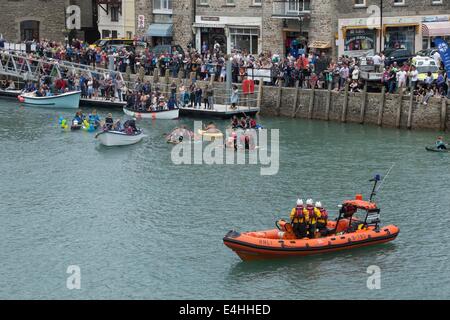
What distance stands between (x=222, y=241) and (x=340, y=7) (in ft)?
115

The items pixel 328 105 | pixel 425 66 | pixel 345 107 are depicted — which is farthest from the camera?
pixel 328 105

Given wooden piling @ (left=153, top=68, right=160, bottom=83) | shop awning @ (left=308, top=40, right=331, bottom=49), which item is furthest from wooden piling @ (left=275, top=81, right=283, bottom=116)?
wooden piling @ (left=153, top=68, right=160, bottom=83)

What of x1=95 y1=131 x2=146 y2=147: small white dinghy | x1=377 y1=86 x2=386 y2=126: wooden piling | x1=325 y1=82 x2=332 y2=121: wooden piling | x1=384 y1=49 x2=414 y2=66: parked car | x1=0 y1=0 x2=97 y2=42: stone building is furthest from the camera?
x1=0 y1=0 x2=97 y2=42: stone building

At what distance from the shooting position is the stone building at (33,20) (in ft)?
287

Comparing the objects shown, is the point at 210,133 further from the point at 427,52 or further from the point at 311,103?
the point at 427,52

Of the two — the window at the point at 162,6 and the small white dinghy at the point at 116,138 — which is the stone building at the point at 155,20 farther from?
the small white dinghy at the point at 116,138

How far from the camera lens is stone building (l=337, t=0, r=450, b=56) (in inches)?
2756

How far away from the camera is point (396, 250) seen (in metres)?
39.0

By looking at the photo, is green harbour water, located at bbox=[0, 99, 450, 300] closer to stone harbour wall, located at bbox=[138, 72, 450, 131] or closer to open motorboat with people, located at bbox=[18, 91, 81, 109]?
stone harbour wall, located at bbox=[138, 72, 450, 131]

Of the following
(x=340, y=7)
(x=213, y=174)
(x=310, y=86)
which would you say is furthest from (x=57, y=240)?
(x=340, y=7)

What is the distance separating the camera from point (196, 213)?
4372 cm

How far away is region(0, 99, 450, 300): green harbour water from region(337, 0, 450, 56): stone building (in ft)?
33.1
